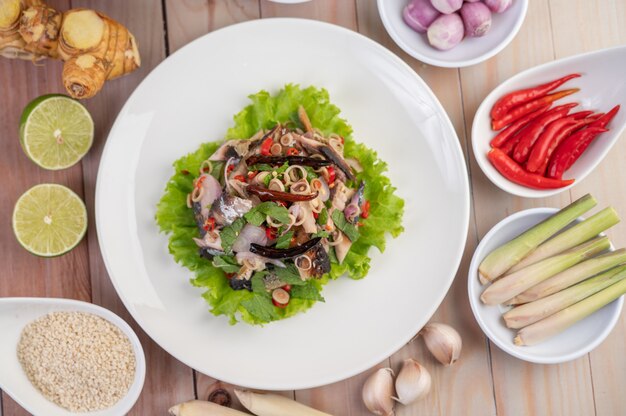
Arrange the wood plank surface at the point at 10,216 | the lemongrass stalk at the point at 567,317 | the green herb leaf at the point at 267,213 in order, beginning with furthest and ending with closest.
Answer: the wood plank surface at the point at 10,216, the lemongrass stalk at the point at 567,317, the green herb leaf at the point at 267,213

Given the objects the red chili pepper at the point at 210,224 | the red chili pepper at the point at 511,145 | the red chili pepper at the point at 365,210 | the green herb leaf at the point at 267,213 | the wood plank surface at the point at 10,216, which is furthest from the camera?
the wood plank surface at the point at 10,216

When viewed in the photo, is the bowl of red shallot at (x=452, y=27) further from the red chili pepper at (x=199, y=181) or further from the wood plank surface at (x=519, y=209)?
the red chili pepper at (x=199, y=181)

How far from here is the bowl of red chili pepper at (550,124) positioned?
2979mm

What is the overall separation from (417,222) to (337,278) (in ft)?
1.53

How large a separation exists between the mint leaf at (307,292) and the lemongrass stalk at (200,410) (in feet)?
2.30

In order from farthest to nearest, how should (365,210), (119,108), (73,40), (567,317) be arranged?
1. (119,108)
2. (567,317)
3. (365,210)
4. (73,40)

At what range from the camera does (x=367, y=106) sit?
296 centimetres

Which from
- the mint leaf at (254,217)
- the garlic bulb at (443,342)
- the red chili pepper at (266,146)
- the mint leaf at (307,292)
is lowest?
the garlic bulb at (443,342)

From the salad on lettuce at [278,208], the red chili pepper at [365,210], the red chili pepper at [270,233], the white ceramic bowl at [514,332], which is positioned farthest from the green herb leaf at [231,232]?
the white ceramic bowl at [514,332]

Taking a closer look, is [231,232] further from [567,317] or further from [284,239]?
[567,317]

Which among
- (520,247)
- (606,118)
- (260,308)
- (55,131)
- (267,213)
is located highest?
(606,118)

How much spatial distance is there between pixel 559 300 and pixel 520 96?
1019 millimetres

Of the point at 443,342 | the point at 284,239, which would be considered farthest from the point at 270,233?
the point at 443,342

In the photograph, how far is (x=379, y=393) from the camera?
3037 mm
